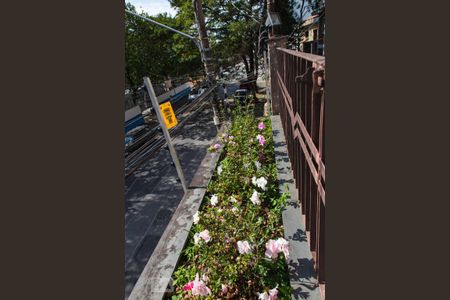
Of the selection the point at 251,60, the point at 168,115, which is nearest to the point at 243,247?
the point at 168,115

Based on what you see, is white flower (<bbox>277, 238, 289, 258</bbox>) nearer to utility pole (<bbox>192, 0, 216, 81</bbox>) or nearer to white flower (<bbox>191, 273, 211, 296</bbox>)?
white flower (<bbox>191, 273, 211, 296</bbox>)

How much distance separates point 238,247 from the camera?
2.49 meters

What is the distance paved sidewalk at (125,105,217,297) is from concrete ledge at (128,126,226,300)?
1647mm

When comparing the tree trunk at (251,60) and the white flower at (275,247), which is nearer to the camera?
the white flower at (275,247)

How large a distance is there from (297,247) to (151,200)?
24.9 feet

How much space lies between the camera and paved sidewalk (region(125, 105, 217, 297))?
6.74 meters

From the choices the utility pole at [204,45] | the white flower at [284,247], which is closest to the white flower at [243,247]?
the white flower at [284,247]

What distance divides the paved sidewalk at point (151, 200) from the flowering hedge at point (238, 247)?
2.18 metres

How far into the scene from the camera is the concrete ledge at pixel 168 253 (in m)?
2.72

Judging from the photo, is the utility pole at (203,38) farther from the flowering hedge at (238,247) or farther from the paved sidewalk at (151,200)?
the flowering hedge at (238,247)

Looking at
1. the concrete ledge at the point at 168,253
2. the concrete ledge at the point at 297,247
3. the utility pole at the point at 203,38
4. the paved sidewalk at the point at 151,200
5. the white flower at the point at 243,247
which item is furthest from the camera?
the utility pole at the point at 203,38

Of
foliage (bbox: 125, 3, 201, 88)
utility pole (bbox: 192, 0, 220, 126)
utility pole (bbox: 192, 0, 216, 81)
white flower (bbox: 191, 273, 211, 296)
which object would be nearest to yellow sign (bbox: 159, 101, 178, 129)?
white flower (bbox: 191, 273, 211, 296)

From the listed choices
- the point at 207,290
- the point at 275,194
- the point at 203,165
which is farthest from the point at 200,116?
the point at 207,290

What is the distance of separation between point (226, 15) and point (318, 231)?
17794 mm
